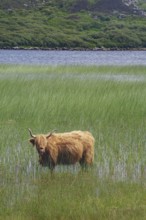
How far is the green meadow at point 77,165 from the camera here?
27.8 ft

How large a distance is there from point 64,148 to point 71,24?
412 ft

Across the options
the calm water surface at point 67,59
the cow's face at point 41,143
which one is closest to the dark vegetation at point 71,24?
the calm water surface at point 67,59

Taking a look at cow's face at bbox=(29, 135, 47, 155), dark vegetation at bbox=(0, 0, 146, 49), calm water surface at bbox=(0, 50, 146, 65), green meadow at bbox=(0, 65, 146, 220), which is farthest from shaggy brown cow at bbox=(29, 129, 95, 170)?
dark vegetation at bbox=(0, 0, 146, 49)

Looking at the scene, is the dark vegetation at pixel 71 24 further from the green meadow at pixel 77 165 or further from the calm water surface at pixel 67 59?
the green meadow at pixel 77 165

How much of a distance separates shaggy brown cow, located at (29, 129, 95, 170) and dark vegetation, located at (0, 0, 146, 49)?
102m

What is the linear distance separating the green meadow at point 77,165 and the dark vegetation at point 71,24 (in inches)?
3641

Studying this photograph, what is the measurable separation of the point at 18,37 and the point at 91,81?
89.9 metres

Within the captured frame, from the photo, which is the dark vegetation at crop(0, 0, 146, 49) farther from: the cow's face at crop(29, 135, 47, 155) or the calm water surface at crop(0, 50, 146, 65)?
the cow's face at crop(29, 135, 47, 155)

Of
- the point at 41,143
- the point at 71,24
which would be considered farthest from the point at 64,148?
the point at 71,24

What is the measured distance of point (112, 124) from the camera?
16500 mm

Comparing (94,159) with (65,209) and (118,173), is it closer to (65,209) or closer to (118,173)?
(118,173)

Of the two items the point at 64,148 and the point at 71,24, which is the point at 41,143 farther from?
the point at 71,24

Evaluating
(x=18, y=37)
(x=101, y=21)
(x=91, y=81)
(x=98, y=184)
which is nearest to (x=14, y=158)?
(x=98, y=184)

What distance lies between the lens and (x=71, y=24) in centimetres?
13450
